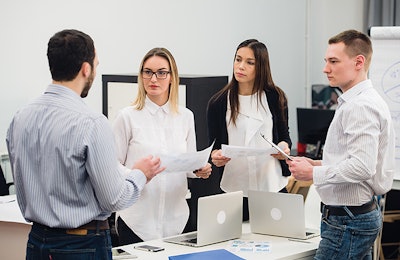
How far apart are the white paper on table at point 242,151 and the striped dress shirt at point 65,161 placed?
0.92m

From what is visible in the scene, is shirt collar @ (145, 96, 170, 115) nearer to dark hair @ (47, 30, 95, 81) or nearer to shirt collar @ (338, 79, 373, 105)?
shirt collar @ (338, 79, 373, 105)

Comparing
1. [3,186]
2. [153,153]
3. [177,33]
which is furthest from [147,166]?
[177,33]

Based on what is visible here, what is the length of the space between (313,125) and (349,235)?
11.1ft

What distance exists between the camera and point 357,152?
2627 millimetres

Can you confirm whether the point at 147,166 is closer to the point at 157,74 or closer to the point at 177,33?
the point at 157,74

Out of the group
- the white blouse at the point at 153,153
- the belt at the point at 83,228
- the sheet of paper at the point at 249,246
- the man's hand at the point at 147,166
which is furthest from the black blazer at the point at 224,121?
the belt at the point at 83,228

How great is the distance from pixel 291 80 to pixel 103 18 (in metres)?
2.69

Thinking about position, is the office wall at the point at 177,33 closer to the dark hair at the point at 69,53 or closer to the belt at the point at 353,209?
the dark hair at the point at 69,53

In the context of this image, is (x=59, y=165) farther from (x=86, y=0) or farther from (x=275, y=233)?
(x=86, y=0)

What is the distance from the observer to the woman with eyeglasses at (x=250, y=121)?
Result: 3.36 metres

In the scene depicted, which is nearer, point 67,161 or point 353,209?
point 67,161

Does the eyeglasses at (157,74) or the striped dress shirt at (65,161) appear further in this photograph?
the eyeglasses at (157,74)

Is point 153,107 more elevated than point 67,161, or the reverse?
point 153,107

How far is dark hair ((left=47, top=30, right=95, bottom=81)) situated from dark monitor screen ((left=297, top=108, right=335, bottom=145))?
4.03m
